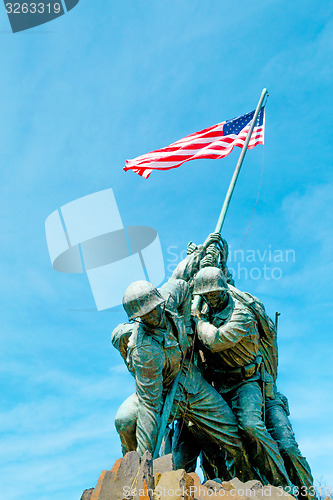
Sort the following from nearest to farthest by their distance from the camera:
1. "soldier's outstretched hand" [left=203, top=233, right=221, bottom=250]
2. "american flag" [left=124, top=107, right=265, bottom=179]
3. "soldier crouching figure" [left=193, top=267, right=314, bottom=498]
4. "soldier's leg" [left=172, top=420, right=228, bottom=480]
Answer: "soldier crouching figure" [left=193, top=267, right=314, bottom=498] < "soldier's leg" [left=172, top=420, right=228, bottom=480] < "soldier's outstretched hand" [left=203, top=233, right=221, bottom=250] < "american flag" [left=124, top=107, right=265, bottom=179]

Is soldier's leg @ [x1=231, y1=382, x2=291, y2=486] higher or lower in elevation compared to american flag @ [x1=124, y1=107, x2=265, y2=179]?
lower

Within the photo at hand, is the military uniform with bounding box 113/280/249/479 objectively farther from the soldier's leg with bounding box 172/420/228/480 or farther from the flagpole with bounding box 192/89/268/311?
the flagpole with bounding box 192/89/268/311

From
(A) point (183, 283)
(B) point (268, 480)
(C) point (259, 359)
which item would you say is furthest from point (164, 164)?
(B) point (268, 480)

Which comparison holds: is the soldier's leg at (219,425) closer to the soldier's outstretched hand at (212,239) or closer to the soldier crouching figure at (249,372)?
the soldier crouching figure at (249,372)

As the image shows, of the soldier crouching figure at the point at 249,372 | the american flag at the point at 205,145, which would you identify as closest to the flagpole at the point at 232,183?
the soldier crouching figure at the point at 249,372

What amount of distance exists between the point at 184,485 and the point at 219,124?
27.6ft

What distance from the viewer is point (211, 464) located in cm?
785

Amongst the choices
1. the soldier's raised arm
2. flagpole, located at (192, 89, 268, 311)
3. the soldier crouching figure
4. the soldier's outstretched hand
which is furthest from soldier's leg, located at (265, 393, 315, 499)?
the soldier's outstretched hand

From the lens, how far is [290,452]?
24.5 feet

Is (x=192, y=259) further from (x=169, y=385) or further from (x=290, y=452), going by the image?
(x=290, y=452)

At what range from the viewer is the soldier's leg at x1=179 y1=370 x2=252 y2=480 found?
7379 mm

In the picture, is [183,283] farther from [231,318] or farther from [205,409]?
[205,409]

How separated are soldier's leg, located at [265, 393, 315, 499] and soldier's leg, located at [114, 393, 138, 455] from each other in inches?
80.5

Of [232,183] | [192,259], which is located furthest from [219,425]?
[232,183]
